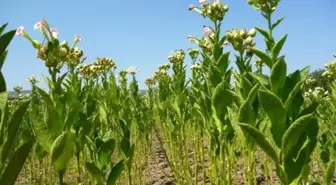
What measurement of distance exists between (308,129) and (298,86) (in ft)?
0.77

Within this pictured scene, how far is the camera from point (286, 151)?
1.31m

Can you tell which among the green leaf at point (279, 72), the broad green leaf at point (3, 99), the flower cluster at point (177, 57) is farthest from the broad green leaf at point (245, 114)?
the flower cluster at point (177, 57)

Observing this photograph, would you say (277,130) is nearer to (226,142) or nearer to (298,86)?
(298,86)

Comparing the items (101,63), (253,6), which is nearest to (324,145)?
(253,6)

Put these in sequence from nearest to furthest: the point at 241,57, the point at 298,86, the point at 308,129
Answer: the point at 298,86 < the point at 308,129 < the point at 241,57

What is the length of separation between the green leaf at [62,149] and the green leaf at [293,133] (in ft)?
2.72

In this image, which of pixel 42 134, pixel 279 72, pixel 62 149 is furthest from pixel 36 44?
pixel 279 72

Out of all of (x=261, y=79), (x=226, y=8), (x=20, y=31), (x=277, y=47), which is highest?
(x=226, y=8)

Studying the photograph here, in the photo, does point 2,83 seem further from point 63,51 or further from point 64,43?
point 64,43

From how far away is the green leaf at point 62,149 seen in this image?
1.45 meters

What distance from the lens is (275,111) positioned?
1297mm

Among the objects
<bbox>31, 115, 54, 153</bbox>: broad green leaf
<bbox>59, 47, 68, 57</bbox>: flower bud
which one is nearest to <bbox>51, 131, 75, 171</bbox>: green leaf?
<bbox>31, 115, 54, 153</bbox>: broad green leaf

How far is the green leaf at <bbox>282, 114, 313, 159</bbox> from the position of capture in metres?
1.22

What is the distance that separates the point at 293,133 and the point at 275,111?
0.10 meters
